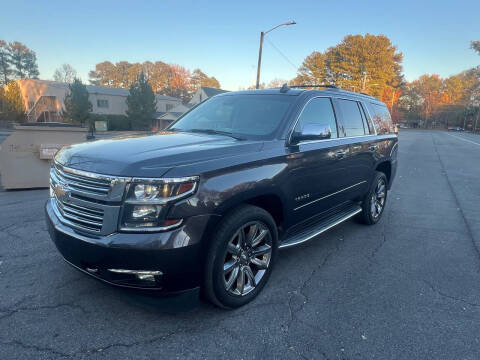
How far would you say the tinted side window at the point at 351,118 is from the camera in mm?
4207

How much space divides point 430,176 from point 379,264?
8.11 meters

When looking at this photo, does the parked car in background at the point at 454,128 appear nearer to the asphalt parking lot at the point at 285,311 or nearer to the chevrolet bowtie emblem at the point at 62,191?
the asphalt parking lot at the point at 285,311

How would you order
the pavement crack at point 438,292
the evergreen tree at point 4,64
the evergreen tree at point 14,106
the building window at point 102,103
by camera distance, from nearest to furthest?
the pavement crack at point 438,292 → the evergreen tree at point 14,106 → the building window at point 102,103 → the evergreen tree at point 4,64

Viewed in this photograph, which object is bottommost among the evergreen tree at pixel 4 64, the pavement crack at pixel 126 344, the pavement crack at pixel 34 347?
the pavement crack at pixel 34 347

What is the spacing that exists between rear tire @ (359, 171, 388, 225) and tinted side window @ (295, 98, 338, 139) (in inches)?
59.6

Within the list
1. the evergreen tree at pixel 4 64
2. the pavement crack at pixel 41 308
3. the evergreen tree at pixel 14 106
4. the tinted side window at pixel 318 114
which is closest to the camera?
the pavement crack at pixel 41 308

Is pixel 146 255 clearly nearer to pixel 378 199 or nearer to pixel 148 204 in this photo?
pixel 148 204

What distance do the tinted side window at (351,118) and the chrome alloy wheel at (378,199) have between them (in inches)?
44.2

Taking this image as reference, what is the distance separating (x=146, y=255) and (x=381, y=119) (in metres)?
4.72

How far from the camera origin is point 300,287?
3.21 m


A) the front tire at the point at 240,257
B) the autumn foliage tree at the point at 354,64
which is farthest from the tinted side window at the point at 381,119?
the autumn foliage tree at the point at 354,64

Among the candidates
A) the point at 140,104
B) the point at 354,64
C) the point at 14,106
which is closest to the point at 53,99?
the point at 14,106

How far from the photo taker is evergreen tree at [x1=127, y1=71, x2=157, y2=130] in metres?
45.1

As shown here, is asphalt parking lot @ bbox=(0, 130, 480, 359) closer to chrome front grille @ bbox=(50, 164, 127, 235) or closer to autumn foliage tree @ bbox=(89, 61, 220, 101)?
chrome front grille @ bbox=(50, 164, 127, 235)
